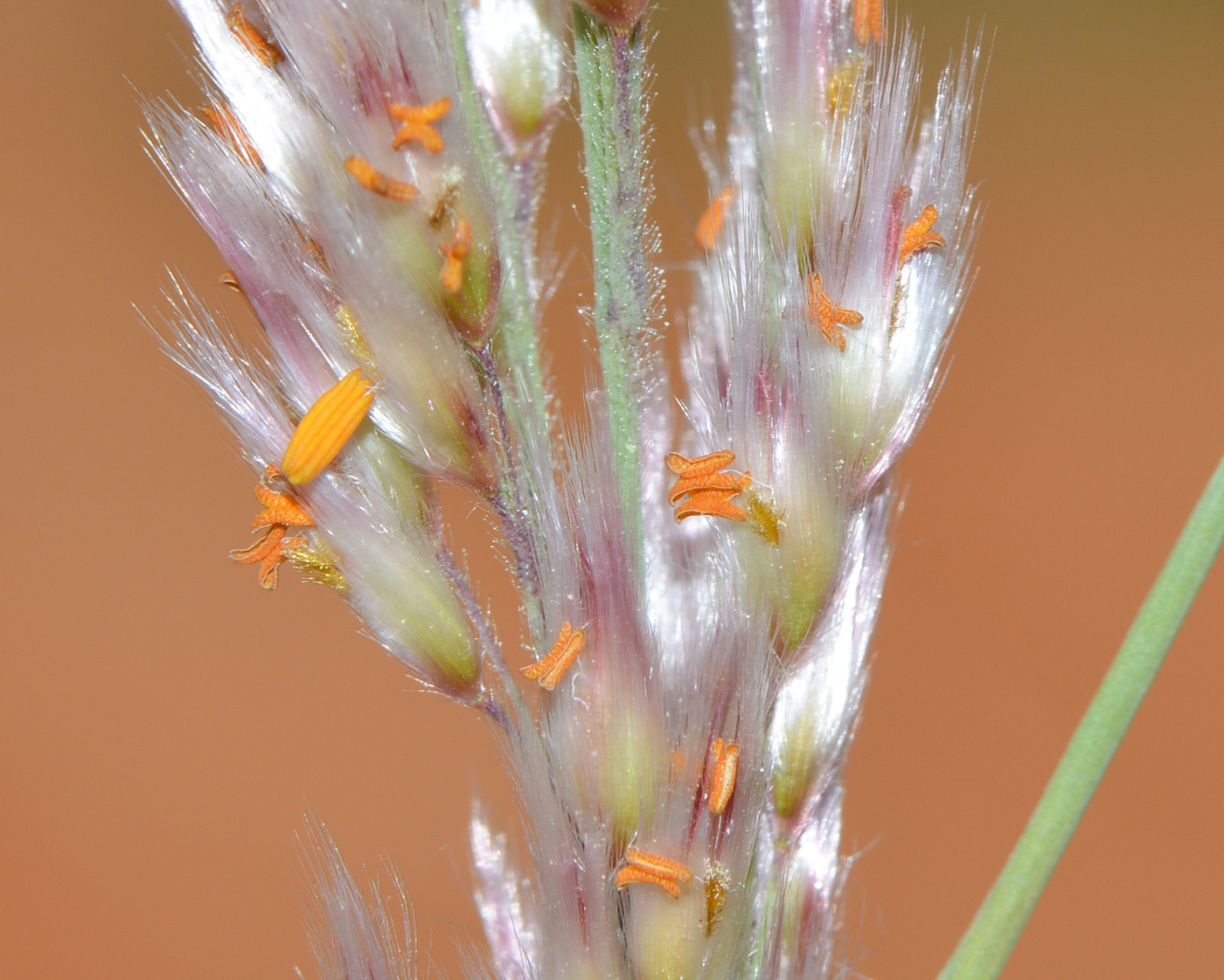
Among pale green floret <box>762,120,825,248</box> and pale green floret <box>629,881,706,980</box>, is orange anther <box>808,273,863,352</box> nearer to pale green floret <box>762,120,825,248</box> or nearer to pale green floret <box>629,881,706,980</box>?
pale green floret <box>762,120,825,248</box>

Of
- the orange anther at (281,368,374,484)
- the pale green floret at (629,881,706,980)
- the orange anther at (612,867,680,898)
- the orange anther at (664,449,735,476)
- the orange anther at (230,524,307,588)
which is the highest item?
the orange anther at (664,449,735,476)

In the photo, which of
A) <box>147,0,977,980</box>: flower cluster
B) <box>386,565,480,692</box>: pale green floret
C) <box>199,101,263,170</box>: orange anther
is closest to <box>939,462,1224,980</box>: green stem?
<box>147,0,977,980</box>: flower cluster

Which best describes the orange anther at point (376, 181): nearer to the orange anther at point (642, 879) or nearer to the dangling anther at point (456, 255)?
the dangling anther at point (456, 255)

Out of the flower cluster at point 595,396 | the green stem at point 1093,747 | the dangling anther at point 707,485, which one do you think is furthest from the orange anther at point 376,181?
the green stem at point 1093,747

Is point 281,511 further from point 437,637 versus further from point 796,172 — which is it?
point 796,172

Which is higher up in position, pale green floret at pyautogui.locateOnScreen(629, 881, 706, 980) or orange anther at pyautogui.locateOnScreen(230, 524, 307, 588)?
orange anther at pyautogui.locateOnScreen(230, 524, 307, 588)

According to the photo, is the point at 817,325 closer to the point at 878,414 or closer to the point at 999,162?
the point at 878,414

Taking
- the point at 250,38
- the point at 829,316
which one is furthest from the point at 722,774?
the point at 250,38
